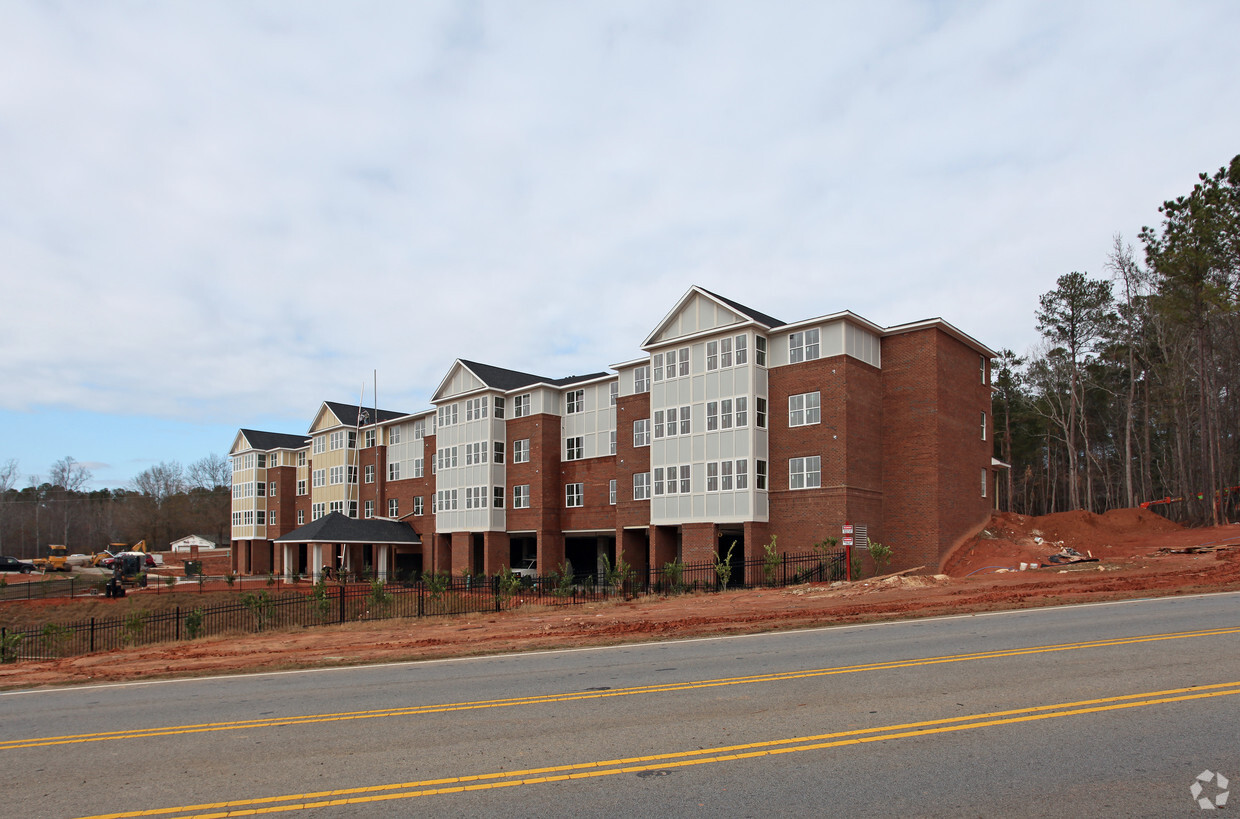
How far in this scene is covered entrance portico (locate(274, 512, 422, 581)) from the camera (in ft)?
172

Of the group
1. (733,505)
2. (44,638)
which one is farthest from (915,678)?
(44,638)

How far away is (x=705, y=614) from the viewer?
2242 cm

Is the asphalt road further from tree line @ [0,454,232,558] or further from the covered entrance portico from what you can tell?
tree line @ [0,454,232,558]

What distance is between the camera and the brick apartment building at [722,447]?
35.6 meters

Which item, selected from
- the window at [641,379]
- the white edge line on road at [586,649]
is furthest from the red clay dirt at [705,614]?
the window at [641,379]

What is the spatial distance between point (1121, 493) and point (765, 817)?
259 feet

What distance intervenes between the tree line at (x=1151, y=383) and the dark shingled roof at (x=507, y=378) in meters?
32.0

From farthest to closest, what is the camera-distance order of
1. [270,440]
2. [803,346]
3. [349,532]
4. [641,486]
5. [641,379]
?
[270,440] < [349,532] < [641,379] < [641,486] < [803,346]

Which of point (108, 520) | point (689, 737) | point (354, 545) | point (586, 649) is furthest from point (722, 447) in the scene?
point (108, 520)

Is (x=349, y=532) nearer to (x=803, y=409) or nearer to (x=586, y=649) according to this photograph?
(x=803, y=409)

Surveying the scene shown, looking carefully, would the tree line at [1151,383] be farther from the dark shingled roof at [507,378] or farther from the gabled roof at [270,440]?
the gabled roof at [270,440]

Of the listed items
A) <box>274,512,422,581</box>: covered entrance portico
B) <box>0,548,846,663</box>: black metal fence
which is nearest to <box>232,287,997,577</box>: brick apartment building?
<box>274,512,422,581</box>: covered entrance portico

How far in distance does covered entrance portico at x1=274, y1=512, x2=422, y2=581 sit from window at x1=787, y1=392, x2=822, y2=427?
96.9ft

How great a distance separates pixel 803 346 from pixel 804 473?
5.78 m
